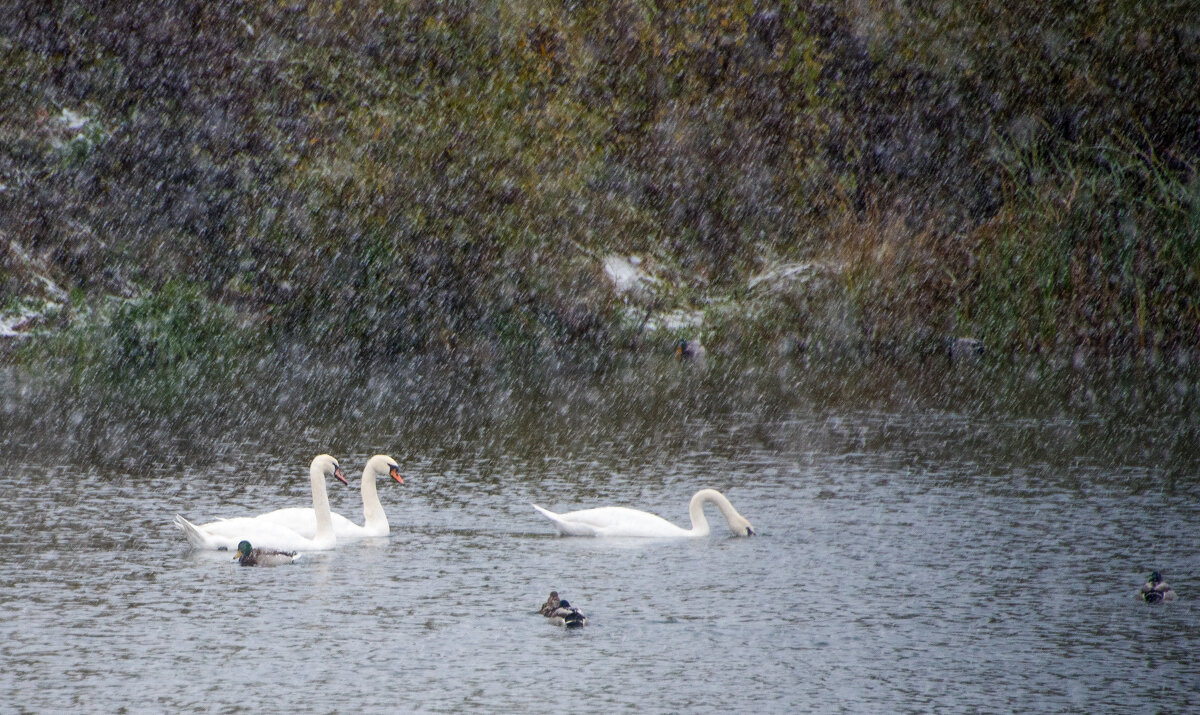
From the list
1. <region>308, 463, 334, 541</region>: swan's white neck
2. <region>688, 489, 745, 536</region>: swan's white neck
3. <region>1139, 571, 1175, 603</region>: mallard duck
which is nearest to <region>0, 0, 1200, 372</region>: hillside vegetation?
<region>688, 489, 745, 536</region>: swan's white neck

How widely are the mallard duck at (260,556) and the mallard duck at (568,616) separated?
385 centimetres

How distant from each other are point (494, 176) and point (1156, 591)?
28.1 metres

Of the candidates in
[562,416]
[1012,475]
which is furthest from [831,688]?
[562,416]

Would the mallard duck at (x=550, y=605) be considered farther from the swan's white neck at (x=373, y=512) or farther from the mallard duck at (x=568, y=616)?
the swan's white neck at (x=373, y=512)

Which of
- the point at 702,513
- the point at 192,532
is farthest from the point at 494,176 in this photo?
the point at 192,532

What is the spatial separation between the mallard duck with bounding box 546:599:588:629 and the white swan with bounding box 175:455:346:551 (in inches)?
161

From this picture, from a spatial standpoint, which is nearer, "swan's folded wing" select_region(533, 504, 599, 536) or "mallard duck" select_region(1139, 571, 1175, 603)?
"mallard duck" select_region(1139, 571, 1175, 603)

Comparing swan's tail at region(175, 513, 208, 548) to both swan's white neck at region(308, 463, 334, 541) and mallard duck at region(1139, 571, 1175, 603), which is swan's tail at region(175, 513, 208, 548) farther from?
mallard duck at region(1139, 571, 1175, 603)

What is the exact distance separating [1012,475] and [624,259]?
2425 centimetres

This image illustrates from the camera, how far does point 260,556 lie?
1683cm

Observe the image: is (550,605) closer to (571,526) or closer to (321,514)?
(571,526)

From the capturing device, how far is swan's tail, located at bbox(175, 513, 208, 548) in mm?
16906

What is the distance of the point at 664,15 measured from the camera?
47094 millimetres

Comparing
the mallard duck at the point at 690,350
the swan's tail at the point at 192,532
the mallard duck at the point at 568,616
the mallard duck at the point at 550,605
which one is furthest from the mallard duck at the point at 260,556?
the mallard duck at the point at 690,350
